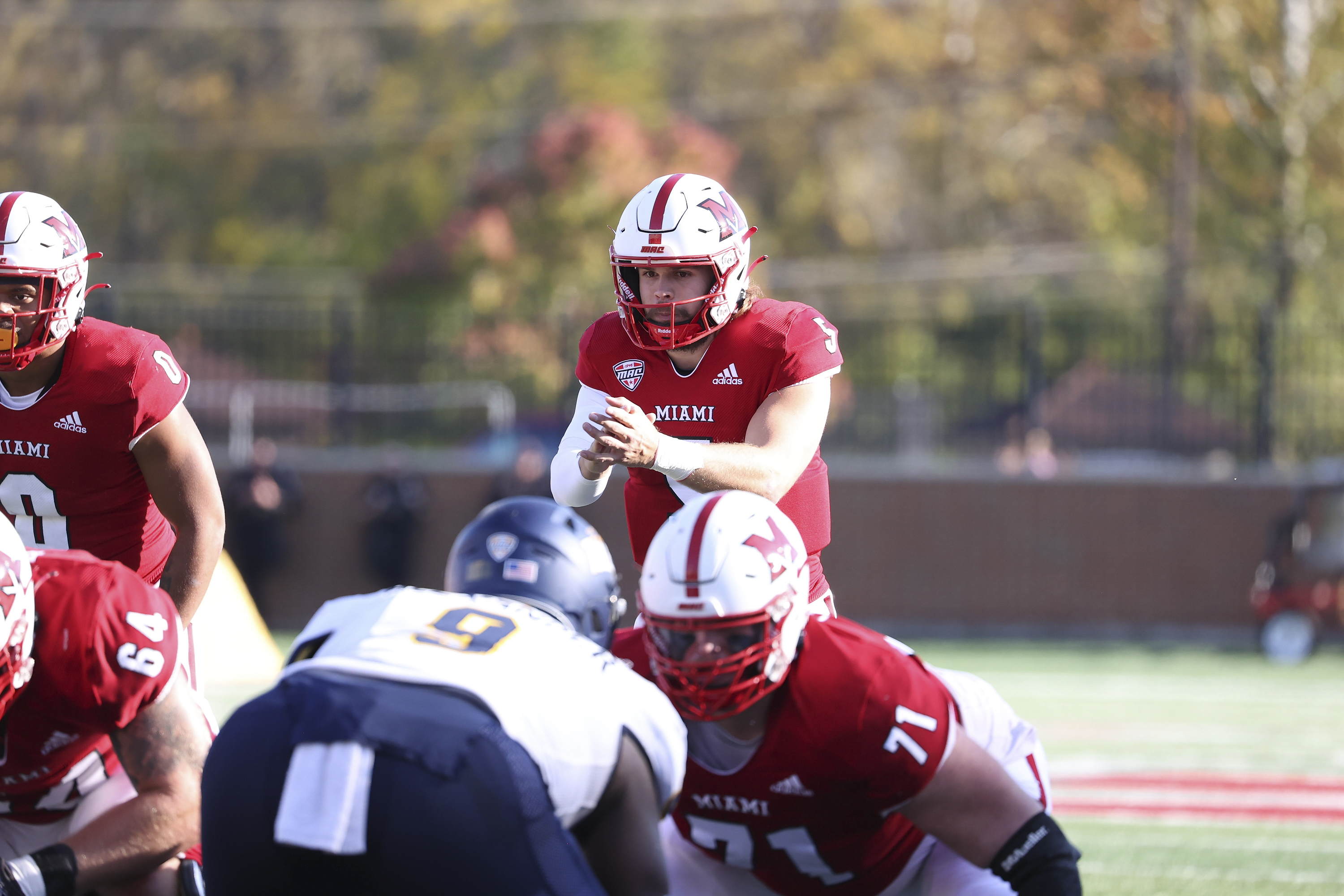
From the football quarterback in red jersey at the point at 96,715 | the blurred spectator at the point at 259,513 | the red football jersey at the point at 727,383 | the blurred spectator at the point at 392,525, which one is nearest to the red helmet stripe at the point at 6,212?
the football quarterback in red jersey at the point at 96,715

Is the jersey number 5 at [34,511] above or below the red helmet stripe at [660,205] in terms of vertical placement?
below

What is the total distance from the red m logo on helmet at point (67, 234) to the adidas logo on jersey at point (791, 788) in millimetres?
2404

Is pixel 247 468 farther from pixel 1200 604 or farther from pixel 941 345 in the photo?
pixel 941 345

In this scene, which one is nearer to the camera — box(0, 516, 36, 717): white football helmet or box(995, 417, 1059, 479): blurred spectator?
box(0, 516, 36, 717): white football helmet

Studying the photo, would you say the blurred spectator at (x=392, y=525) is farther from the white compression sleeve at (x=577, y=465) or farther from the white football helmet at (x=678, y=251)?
the white football helmet at (x=678, y=251)

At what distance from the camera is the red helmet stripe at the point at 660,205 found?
423 cm

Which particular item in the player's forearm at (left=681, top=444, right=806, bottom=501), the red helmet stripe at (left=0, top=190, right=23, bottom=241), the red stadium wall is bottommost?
the red stadium wall

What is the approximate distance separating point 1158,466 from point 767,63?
23570 mm

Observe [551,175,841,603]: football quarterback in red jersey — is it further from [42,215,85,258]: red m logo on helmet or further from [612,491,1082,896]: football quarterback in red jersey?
[42,215,85,258]: red m logo on helmet

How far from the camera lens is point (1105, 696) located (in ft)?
36.7

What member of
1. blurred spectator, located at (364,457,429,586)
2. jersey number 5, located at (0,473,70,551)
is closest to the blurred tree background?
blurred spectator, located at (364,457,429,586)

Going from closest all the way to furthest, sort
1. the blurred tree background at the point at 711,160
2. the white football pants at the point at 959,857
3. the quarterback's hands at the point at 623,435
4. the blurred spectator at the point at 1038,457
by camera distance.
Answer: the white football pants at the point at 959,857 < the quarterback's hands at the point at 623,435 < the blurred spectator at the point at 1038,457 < the blurred tree background at the point at 711,160

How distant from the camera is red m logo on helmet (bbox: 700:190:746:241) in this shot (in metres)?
4.28

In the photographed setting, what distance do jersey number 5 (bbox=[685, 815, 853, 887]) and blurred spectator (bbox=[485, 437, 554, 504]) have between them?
38.0 feet
